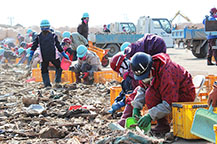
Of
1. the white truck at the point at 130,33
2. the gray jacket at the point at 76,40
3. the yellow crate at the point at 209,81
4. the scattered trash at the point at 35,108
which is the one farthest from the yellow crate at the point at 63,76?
the white truck at the point at 130,33

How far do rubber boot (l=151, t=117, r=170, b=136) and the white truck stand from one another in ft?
59.4

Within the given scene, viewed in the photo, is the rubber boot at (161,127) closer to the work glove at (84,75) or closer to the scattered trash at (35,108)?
the scattered trash at (35,108)

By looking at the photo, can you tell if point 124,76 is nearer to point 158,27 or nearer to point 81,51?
point 81,51

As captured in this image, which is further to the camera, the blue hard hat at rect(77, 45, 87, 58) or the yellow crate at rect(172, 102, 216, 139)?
the blue hard hat at rect(77, 45, 87, 58)

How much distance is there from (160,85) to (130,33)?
737 inches

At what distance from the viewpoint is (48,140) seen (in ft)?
15.6

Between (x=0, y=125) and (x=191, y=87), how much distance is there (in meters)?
3.01

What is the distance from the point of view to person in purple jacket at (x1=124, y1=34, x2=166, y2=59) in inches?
222

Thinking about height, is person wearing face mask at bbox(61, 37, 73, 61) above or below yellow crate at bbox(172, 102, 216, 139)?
above

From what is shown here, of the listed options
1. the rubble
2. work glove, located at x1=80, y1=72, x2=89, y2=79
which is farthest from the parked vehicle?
the rubble

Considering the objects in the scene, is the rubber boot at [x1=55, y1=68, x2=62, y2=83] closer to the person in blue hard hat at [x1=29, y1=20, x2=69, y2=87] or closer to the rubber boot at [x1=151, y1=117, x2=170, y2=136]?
the person in blue hard hat at [x1=29, y1=20, x2=69, y2=87]

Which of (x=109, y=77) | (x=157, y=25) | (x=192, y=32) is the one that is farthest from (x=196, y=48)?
(x=109, y=77)

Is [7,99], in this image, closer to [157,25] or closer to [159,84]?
[159,84]

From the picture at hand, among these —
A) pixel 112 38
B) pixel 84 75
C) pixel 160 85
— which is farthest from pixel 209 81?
pixel 112 38
